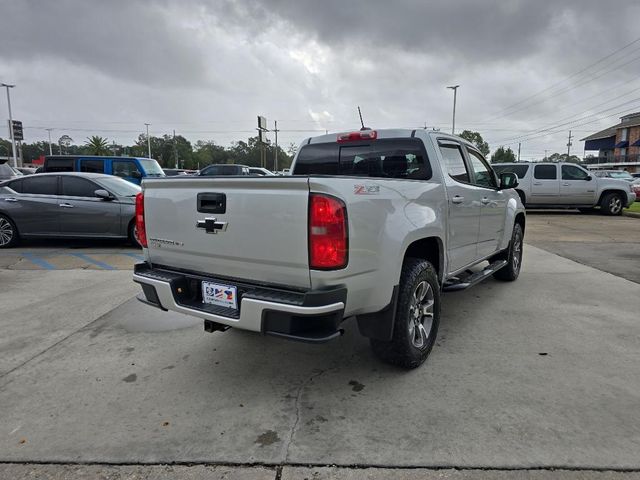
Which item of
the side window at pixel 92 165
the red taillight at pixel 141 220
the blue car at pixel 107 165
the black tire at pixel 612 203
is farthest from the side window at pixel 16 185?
the black tire at pixel 612 203

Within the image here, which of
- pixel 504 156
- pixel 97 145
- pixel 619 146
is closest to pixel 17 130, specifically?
pixel 97 145

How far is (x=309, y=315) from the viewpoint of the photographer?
2.46 meters

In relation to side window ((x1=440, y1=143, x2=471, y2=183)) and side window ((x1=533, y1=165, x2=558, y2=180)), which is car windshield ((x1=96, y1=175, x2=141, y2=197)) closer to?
side window ((x1=440, y1=143, x2=471, y2=183))

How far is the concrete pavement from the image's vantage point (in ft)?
7.84

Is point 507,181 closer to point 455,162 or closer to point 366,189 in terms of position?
point 455,162

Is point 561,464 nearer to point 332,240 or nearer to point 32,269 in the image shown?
point 332,240

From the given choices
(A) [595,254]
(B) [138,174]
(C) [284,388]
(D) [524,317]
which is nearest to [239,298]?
(C) [284,388]

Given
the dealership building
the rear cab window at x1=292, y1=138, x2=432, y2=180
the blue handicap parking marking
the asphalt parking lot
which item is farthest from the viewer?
the dealership building

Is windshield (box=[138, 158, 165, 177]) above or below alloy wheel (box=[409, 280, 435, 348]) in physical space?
above

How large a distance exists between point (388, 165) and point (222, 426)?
2.62 m

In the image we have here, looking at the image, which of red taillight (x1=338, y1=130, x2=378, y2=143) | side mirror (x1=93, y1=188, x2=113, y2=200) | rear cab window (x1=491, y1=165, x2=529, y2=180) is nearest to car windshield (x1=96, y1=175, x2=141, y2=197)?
side mirror (x1=93, y1=188, x2=113, y2=200)

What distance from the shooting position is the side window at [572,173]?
48.9 ft

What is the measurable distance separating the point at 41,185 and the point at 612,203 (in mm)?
16647

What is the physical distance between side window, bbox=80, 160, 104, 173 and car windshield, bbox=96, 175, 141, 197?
19.6 feet
